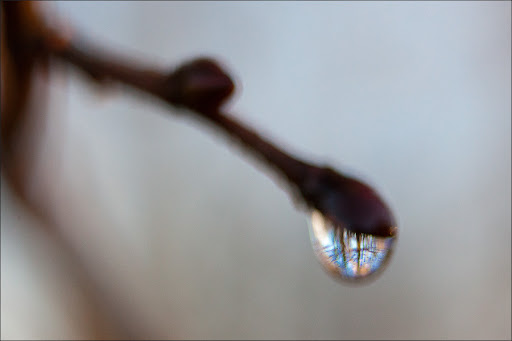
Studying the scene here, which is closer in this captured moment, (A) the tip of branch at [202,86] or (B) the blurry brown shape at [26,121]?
(A) the tip of branch at [202,86]

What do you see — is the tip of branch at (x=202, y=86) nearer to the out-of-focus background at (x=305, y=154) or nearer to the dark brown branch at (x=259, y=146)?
the dark brown branch at (x=259, y=146)

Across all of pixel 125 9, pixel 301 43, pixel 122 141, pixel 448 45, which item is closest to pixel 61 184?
pixel 122 141

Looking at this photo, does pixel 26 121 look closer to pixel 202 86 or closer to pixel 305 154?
pixel 202 86

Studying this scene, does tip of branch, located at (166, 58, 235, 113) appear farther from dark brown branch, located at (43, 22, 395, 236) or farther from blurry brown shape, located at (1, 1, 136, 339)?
blurry brown shape, located at (1, 1, 136, 339)

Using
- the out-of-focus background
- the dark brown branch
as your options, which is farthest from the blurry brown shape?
the out-of-focus background

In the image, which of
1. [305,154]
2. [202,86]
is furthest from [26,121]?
[305,154]

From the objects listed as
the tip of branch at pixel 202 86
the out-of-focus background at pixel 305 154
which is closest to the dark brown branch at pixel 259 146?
the tip of branch at pixel 202 86

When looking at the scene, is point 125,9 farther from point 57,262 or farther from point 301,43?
point 57,262
